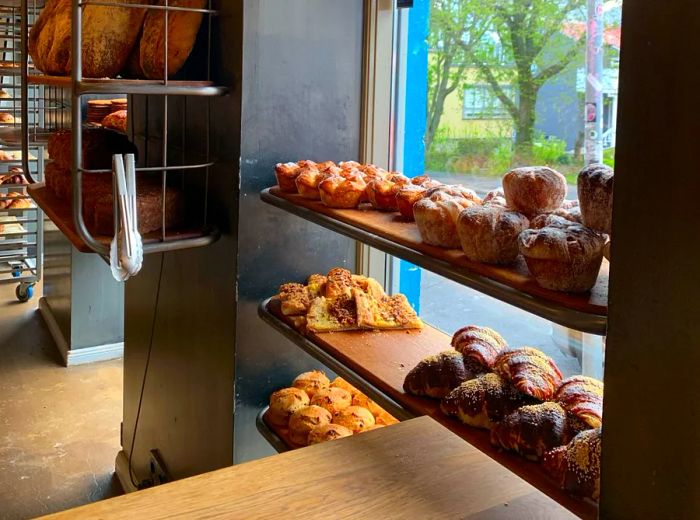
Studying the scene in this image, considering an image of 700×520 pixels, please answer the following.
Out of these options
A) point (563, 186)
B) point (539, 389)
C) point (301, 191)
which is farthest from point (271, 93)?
point (539, 389)

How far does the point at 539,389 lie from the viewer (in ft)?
4.20

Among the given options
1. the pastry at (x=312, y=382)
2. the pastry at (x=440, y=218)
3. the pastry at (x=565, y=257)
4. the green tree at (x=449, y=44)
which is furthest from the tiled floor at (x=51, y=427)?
the pastry at (x=565, y=257)

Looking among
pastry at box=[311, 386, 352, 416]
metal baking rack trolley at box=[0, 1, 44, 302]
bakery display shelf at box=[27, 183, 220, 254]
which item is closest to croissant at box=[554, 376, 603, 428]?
pastry at box=[311, 386, 352, 416]

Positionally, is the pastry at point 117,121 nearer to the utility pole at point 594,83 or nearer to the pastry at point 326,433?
the pastry at point 326,433

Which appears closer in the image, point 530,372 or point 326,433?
point 530,372

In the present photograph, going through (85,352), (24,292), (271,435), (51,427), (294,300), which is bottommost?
(51,427)

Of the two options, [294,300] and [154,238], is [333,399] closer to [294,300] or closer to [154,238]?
[294,300]

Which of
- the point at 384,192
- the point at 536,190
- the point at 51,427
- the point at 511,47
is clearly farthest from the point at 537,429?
the point at 51,427

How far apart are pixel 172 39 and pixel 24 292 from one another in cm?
403

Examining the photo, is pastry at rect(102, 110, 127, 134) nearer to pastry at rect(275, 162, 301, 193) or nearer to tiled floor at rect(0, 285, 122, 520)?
pastry at rect(275, 162, 301, 193)

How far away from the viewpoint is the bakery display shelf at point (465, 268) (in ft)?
3.26

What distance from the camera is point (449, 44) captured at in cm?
195

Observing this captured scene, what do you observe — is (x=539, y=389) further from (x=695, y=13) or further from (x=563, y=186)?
(x=695, y=13)

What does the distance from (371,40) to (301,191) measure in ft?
1.84
